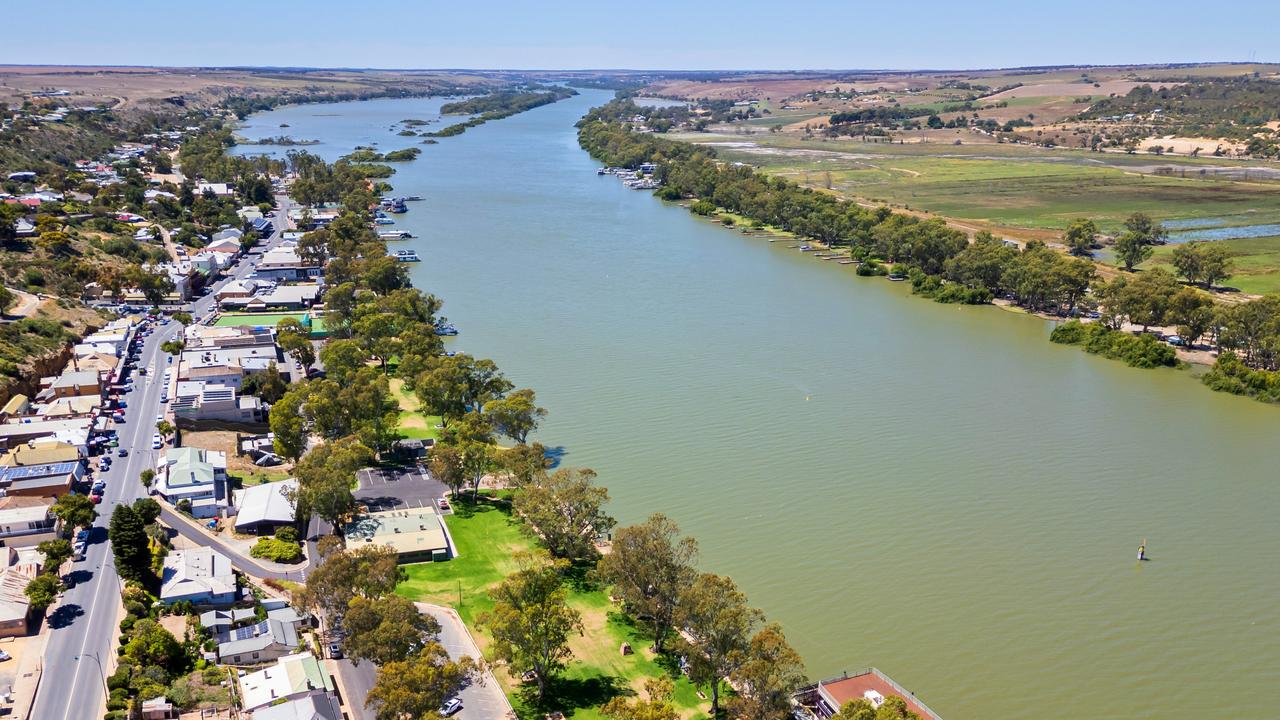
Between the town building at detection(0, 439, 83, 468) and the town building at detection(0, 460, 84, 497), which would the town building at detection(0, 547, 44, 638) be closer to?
the town building at detection(0, 460, 84, 497)

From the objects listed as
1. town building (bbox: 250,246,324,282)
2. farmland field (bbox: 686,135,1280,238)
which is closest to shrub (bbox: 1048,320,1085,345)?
farmland field (bbox: 686,135,1280,238)

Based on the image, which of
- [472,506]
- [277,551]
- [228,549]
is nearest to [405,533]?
[472,506]

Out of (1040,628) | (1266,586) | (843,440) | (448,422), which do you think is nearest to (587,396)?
(448,422)

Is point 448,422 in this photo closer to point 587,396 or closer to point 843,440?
point 587,396

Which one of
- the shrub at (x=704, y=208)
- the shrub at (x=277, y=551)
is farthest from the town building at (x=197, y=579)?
the shrub at (x=704, y=208)

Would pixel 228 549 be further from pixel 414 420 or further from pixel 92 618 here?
pixel 414 420

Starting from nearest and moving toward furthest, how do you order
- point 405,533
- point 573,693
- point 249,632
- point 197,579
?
point 573,693 → point 249,632 → point 197,579 → point 405,533
